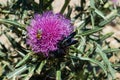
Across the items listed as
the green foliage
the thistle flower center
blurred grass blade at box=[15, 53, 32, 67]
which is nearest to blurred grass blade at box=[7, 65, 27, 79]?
the green foliage

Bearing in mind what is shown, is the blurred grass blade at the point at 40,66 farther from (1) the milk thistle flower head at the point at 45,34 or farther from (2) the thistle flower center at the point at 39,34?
(2) the thistle flower center at the point at 39,34

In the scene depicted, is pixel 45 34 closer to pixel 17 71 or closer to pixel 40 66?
pixel 40 66

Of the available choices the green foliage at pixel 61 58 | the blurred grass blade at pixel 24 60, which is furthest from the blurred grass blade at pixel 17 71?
the blurred grass blade at pixel 24 60

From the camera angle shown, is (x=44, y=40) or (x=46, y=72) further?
(x=46, y=72)

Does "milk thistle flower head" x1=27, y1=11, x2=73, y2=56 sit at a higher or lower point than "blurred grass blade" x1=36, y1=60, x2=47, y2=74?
higher

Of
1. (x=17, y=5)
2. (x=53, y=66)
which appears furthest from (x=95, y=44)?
(x=17, y=5)

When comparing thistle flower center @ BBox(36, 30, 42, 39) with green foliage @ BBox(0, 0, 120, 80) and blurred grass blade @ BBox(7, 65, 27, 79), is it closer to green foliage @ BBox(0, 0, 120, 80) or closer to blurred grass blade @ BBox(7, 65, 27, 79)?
green foliage @ BBox(0, 0, 120, 80)

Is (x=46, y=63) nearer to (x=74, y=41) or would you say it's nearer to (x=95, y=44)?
(x=74, y=41)

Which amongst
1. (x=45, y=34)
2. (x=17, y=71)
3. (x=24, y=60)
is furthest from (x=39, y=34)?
(x=17, y=71)
